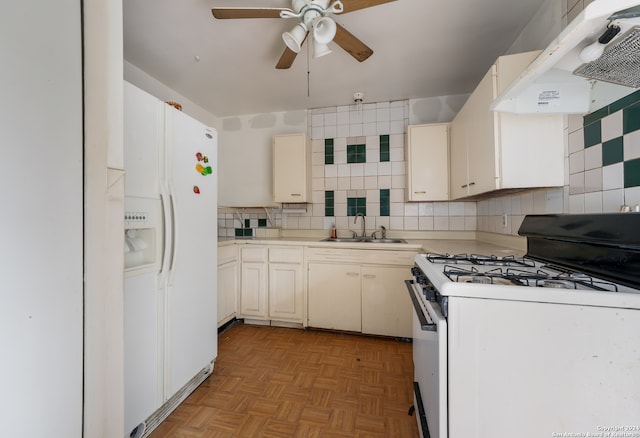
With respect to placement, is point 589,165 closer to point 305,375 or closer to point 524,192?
point 524,192

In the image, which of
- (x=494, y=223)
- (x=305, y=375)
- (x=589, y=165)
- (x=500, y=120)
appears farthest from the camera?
(x=494, y=223)

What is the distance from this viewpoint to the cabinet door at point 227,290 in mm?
2326

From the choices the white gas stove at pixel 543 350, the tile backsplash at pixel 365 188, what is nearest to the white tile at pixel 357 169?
the tile backsplash at pixel 365 188

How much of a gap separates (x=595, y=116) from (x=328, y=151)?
2146mm

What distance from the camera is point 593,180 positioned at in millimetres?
1138

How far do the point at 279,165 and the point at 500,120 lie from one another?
199cm

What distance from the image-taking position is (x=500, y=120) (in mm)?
1352

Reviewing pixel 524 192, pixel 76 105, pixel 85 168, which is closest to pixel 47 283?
pixel 85 168

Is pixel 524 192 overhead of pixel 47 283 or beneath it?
overhead

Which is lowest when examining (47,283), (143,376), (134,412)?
(134,412)

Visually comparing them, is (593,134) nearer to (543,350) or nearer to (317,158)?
(543,350)

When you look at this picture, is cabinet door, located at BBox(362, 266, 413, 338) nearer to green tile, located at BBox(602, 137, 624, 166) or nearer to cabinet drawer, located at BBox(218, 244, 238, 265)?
cabinet drawer, located at BBox(218, 244, 238, 265)

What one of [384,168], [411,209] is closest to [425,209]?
[411,209]

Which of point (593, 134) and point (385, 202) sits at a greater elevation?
point (593, 134)
